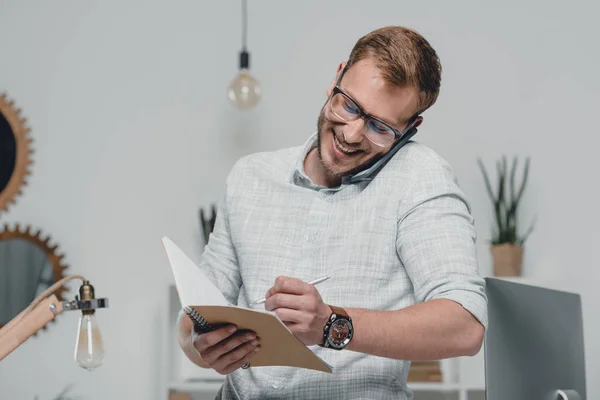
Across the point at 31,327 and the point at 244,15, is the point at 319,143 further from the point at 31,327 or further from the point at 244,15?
the point at 244,15

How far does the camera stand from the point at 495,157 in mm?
3922

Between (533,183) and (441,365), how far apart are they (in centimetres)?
95

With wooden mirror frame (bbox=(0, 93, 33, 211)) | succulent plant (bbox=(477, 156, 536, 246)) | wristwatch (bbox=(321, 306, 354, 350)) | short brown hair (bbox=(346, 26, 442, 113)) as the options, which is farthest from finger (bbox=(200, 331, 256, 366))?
wooden mirror frame (bbox=(0, 93, 33, 211))

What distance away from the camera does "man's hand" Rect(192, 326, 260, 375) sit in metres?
1.23

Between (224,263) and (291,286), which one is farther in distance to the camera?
(224,263)

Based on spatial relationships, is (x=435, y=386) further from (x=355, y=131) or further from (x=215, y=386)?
(x=355, y=131)

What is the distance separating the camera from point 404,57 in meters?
1.49

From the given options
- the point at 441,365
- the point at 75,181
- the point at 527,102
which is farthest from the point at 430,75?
the point at 75,181

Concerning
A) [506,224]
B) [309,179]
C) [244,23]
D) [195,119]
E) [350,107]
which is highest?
[244,23]

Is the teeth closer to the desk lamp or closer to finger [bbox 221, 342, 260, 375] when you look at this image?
finger [bbox 221, 342, 260, 375]

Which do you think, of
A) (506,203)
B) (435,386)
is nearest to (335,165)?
(435,386)

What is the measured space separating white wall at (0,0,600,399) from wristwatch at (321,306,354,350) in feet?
8.97

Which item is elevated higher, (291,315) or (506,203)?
(506,203)

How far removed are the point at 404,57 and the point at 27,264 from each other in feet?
9.95
